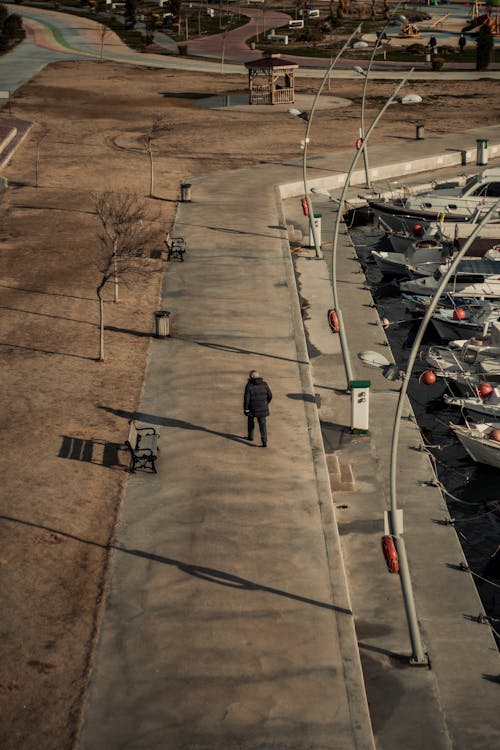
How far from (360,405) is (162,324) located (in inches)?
276

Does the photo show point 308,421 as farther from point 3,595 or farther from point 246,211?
point 246,211

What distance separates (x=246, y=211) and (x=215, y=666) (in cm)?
3237

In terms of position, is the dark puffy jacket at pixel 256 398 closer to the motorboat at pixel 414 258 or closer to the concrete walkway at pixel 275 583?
the concrete walkway at pixel 275 583

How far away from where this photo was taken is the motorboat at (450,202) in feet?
158

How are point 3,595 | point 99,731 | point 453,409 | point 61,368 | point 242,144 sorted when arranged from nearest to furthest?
point 99,731 → point 3,595 → point 61,368 → point 453,409 → point 242,144

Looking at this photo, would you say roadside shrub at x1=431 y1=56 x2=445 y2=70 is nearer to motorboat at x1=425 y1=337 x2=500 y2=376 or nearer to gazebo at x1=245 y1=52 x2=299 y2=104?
gazebo at x1=245 y1=52 x2=299 y2=104

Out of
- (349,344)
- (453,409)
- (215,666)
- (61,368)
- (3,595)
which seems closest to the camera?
(215,666)

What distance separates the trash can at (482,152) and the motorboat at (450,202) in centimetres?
795

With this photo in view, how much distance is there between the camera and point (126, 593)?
19.8 metres

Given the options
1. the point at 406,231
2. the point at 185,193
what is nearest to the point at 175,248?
the point at 185,193

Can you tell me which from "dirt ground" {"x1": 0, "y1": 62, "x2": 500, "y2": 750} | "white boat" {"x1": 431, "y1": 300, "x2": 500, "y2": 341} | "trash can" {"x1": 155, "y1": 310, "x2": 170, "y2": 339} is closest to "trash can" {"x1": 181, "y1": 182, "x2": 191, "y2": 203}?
"dirt ground" {"x1": 0, "y1": 62, "x2": 500, "y2": 750}

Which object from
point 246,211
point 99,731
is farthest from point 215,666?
point 246,211

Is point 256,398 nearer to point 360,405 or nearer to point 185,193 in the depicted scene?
point 360,405

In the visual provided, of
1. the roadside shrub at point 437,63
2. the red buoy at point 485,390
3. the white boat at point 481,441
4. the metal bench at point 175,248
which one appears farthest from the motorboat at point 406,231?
the roadside shrub at point 437,63
